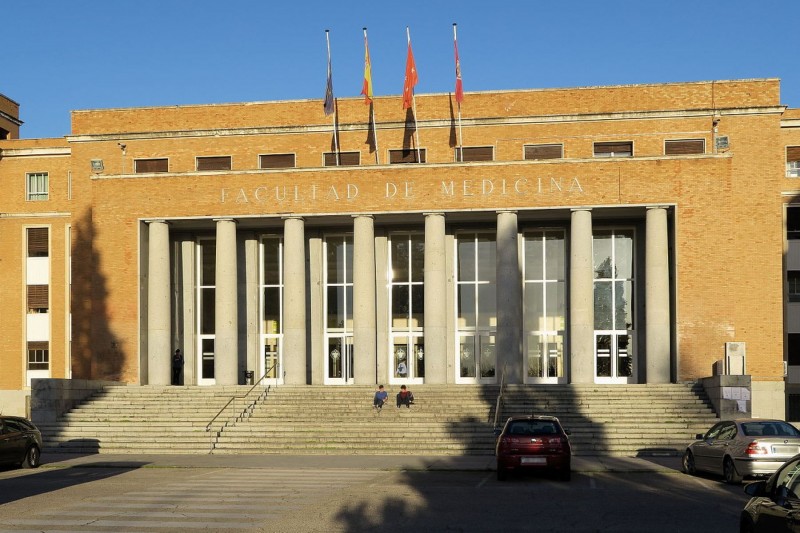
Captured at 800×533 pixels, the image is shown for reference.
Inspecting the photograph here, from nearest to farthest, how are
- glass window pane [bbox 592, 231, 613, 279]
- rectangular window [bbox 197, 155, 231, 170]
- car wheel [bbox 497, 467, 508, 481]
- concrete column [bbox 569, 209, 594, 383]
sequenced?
A: car wheel [bbox 497, 467, 508, 481] < concrete column [bbox 569, 209, 594, 383] < glass window pane [bbox 592, 231, 613, 279] < rectangular window [bbox 197, 155, 231, 170]

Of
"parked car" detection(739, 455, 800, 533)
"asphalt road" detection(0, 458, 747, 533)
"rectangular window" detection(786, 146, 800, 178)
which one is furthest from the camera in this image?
"rectangular window" detection(786, 146, 800, 178)

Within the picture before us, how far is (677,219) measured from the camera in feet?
132

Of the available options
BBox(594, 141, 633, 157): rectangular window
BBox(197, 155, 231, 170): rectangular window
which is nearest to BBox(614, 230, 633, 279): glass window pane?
BBox(594, 141, 633, 157): rectangular window

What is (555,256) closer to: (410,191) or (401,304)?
(401,304)

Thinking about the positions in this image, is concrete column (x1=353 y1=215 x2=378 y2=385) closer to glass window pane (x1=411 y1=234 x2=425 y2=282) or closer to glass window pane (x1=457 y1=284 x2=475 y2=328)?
glass window pane (x1=411 y1=234 x2=425 y2=282)

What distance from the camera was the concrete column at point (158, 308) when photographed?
42438mm

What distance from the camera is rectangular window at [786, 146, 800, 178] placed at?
47062 mm

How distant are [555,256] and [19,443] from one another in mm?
23552

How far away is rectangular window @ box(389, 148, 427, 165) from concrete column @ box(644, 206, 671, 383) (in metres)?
9.65

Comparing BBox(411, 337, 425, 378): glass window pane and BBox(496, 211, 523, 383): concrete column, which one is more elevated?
BBox(496, 211, 523, 383): concrete column

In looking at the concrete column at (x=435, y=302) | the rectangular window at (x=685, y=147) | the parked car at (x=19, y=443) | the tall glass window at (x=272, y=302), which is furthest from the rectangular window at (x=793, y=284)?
the parked car at (x=19, y=443)

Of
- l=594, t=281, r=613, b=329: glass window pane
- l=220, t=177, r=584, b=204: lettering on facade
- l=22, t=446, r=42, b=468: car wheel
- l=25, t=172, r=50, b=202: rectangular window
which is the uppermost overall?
l=25, t=172, r=50, b=202: rectangular window

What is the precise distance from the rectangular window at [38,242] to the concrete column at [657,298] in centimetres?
2783

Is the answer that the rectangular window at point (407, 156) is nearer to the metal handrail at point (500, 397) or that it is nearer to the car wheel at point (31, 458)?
the metal handrail at point (500, 397)
